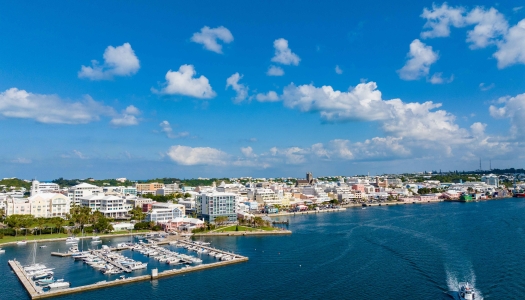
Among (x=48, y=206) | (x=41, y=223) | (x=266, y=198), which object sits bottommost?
(x=41, y=223)

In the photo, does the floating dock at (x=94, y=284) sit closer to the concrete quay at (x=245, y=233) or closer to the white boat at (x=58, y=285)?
the white boat at (x=58, y=285)

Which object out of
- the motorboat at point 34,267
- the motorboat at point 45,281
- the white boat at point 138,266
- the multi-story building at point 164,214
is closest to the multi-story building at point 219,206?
the multi-story building at point 164,214

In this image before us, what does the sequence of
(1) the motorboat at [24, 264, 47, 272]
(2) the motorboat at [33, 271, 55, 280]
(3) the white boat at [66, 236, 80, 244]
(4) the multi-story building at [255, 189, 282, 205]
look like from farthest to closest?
(4) the multi-story building at [255, 189, 282, 205], (3) the white boat at [66, 236, 80, 244], (1) the motorboat at [24, 264, 47, 272], (2) the motorboat at [33, 271, 55, 280]

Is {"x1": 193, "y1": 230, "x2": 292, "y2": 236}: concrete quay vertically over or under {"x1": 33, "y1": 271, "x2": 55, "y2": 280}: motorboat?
over

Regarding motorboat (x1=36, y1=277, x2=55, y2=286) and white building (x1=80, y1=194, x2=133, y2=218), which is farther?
white building (x1=80, y1=194, x2=133, y2=218)

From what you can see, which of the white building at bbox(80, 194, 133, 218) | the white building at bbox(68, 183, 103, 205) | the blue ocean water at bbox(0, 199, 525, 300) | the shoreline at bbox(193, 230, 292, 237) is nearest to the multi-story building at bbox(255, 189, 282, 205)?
the white building at bbox(80, 194, 133, 218)

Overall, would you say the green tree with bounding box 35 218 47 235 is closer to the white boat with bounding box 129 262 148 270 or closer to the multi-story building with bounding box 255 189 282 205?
→ the white boat with bounding box 129 262 148 270

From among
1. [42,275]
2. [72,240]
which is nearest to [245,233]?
[72,240]

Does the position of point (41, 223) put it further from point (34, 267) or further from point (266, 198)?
point (266, 198)
